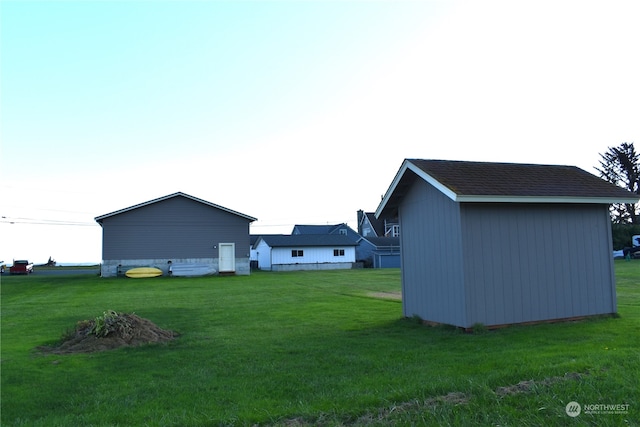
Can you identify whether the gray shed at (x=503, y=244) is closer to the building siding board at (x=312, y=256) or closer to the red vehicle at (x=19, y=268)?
the building siding board at (x=312, y=256)

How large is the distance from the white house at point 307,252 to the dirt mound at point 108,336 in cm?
3722

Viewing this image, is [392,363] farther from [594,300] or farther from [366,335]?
[594,300]

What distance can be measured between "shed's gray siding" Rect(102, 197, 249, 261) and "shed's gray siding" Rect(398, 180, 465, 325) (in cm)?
2519

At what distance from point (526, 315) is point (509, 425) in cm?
681

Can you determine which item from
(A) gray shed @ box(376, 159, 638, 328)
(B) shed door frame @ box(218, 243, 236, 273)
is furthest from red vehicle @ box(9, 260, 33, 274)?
(A) gray shed @ box(376, 159, 638, 328)

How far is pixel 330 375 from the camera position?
22.1 ft

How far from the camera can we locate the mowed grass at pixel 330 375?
198 inches

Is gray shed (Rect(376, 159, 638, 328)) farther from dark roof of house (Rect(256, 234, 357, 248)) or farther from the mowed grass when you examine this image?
dark roof of house (Rect(256, 234, 357, 248))

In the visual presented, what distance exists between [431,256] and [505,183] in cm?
227

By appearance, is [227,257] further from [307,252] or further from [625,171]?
[625,171]

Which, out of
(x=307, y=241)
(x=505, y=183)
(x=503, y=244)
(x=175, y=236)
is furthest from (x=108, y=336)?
(x=307, y=241)

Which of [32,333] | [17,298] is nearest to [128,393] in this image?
[32,333]

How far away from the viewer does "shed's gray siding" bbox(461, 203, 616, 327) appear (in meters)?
10.3

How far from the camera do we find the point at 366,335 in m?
10.1
